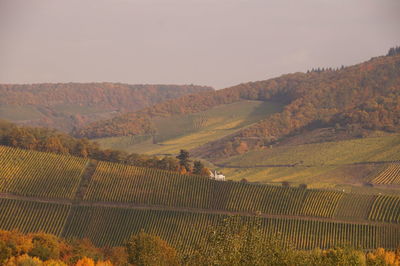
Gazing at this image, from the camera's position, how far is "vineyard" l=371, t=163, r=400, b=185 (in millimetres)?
107562

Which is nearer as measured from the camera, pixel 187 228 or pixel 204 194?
pixel 187 228

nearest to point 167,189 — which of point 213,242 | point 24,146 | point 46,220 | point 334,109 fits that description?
point 46,220

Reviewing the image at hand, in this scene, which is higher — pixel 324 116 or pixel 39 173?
pixel 324 116

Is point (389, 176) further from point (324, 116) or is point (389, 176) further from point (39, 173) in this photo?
point (324, 116)

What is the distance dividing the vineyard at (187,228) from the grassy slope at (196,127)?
8062cm

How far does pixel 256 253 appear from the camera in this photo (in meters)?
33.8

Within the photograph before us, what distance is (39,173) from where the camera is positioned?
84.4 metres

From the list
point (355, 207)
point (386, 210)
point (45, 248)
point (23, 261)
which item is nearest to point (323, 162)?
point (355, 207)

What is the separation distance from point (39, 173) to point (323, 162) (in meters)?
56.0

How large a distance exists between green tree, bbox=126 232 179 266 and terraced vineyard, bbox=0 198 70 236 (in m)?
17.4

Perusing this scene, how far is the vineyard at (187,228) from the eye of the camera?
6788 centimetres

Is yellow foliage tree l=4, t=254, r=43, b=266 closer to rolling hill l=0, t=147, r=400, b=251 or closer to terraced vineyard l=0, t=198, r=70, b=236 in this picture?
rolling hill l=0, t=147, r=400, b=251

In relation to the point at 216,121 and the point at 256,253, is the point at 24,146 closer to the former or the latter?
the point at 256,253

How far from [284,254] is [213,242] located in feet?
10.5
